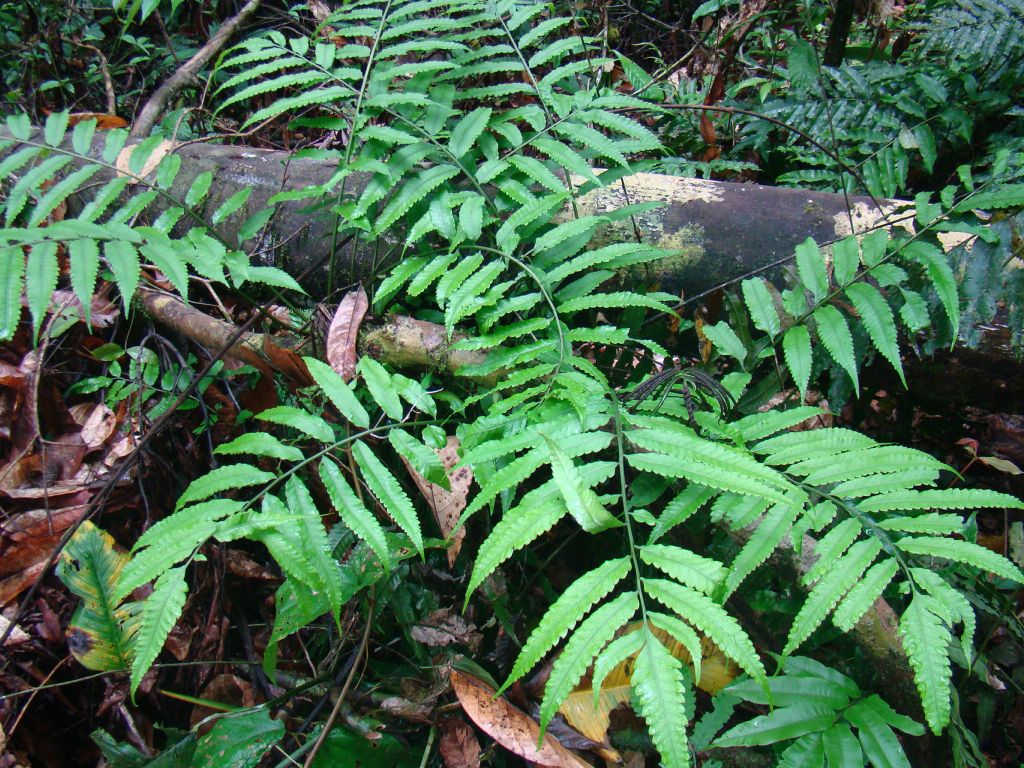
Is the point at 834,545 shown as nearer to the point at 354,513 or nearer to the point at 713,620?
the point at 713,620

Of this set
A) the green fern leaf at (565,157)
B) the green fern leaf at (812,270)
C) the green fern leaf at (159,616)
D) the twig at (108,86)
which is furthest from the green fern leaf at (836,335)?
the twig at (108,86)

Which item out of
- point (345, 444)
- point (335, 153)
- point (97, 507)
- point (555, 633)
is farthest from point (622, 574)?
point (97, 507)

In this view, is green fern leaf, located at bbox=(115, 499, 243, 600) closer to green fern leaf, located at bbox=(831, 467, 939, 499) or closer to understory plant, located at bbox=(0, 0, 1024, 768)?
understory plant, located at bbox=(0, 0, 1024, 768)

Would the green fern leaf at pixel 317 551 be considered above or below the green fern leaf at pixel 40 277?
below

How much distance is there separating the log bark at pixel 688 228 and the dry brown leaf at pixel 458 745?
4.76ft

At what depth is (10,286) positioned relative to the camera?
149cm

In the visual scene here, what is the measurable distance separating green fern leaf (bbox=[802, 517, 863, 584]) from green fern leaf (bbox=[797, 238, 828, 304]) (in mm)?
731

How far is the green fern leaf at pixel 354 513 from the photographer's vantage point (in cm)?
143

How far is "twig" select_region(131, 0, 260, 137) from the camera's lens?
3.47m

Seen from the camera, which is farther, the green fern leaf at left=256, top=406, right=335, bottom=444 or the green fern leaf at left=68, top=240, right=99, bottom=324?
the green fern leaf at left=256, top=406, right=335, bottom=444

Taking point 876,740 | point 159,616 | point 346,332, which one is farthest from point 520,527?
point 346,332

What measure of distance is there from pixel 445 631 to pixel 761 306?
127cm

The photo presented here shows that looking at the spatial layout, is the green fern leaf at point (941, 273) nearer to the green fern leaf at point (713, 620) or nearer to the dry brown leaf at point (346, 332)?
the green fern leaf at point (713, 620)

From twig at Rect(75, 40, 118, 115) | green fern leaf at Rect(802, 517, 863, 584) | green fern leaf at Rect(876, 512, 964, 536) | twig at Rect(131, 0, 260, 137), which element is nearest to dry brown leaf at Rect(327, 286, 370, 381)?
green fern leaf at Rect(802, 517, 863, 584)
